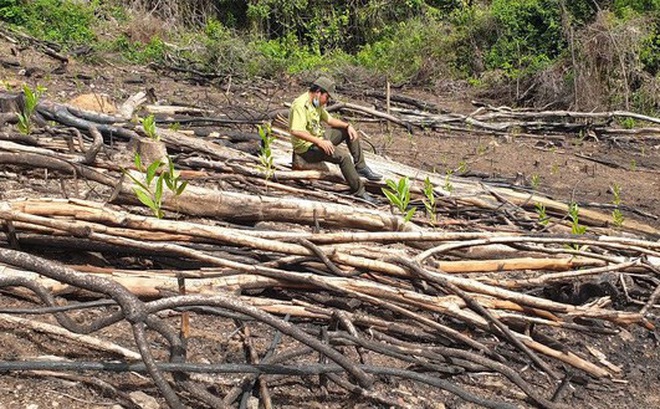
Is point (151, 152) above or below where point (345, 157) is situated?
above

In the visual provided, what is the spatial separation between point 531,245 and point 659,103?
11027 mm

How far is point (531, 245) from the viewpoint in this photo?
5031mm

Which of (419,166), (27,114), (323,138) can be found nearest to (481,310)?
(323,138)

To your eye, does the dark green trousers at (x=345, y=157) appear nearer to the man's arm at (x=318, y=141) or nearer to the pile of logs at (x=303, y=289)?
the man's arm at (x=318, y=141)

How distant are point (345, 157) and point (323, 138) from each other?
596 mm

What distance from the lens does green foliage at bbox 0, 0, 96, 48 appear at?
→ 17406 mm

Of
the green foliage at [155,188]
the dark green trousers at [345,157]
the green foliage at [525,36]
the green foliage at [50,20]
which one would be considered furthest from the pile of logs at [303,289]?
the green foliage at [525,36]

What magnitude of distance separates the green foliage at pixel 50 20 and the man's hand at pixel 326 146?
465 inches

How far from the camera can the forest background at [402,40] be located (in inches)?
584

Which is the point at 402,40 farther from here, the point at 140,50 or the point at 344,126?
the point at 344,126

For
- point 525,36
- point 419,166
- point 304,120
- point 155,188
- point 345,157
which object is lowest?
point 419,166

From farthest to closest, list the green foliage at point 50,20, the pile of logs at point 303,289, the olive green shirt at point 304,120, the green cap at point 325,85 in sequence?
1. the green foliage at point 50,20
2. the green cap at point 325,85
3. the olive green shirt at point 304,120
4. the pile of logs at point 303,289

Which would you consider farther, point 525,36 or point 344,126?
point 525,36

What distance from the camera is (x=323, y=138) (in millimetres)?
7254
